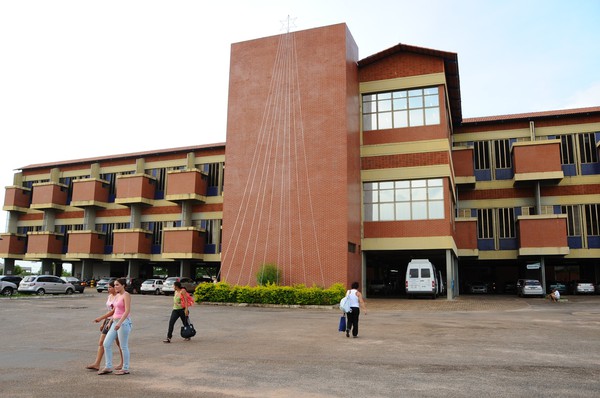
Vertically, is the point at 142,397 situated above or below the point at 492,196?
below

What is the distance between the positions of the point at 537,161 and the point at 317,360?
32.0 metres

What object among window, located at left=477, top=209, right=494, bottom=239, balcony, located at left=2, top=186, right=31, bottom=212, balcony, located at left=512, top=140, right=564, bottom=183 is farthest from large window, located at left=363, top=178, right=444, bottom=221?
balcony, located at left=2, top=186, right=31, bottom=212

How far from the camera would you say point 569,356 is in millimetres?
10234

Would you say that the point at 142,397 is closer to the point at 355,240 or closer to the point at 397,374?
the point at 397,374

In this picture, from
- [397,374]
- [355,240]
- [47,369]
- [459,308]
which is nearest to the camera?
[397,374]

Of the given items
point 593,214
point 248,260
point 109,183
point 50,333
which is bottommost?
point 50,333

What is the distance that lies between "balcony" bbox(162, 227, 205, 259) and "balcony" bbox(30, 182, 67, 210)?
15.8 m

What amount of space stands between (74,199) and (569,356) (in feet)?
160

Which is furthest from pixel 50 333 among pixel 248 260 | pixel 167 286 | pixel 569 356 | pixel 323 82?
pixel 167 286

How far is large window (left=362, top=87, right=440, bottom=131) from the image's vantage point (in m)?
31.1

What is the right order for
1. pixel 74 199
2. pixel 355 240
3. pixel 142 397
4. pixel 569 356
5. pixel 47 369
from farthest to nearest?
1. pixel 74 199
2. pixel 355 240
3. pixel 569 356
4. pixel 47 369
5. pixel 142 397

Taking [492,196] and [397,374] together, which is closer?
[397,374]

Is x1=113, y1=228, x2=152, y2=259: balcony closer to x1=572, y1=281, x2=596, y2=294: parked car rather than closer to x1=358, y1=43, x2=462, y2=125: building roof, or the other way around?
x1=358, y1=43, x2=462, y2=125: building roof

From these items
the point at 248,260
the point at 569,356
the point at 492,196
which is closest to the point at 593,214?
the point at 492,196
